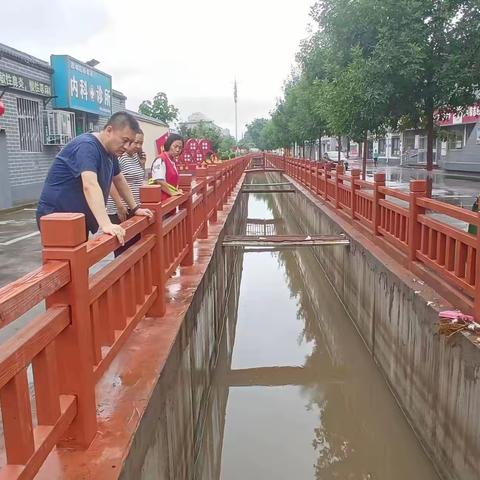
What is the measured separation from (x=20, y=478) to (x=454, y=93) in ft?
25.1

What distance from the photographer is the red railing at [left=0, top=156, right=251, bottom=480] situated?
5.25 ft

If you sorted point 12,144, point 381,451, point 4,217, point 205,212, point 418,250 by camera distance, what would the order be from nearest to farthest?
point 381,451
point 418,250
point 205,212
point 4,217
point 12,144

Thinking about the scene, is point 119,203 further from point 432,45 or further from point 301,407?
point 432,45

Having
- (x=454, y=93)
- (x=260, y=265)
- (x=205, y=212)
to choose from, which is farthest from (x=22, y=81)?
(x=454, y=93)

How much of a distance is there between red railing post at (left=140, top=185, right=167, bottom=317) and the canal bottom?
124cm

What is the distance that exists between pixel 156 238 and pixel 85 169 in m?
0.89

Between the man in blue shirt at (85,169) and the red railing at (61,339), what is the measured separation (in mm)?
297

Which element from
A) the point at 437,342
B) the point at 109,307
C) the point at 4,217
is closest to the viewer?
the point at 109,307

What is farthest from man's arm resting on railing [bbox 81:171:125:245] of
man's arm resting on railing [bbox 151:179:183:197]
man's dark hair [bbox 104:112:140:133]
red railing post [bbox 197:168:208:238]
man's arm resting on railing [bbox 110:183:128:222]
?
red railing post [bbox 197:168:208:238]

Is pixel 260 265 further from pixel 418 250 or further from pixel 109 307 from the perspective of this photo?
pixel 109 307

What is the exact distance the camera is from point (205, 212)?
23.6 feet

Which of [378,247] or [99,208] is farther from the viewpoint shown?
[378,247]

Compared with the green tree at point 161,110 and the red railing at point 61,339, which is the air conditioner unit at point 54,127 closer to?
the red railing at point 61,339

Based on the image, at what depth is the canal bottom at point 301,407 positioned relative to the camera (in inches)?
167
